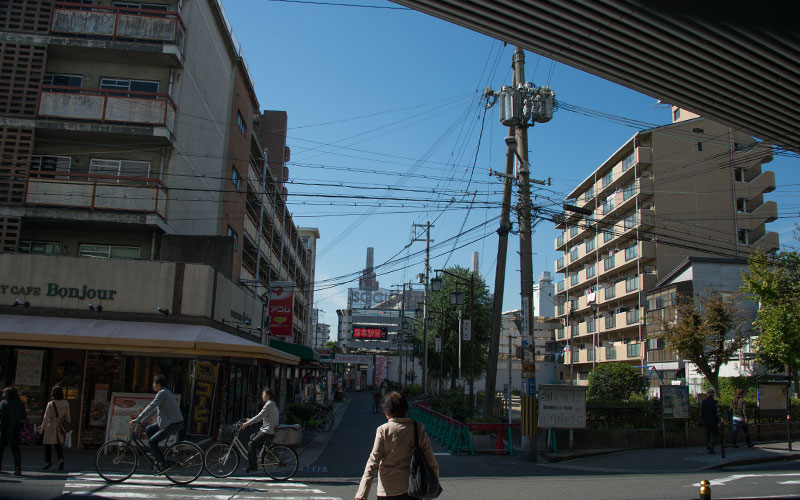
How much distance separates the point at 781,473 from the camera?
13.8m

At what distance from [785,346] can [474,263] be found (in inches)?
4455

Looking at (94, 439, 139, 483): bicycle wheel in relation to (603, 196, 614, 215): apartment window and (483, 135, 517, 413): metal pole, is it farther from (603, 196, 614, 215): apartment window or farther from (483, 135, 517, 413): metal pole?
(603, 196, 614, 215): apartment window

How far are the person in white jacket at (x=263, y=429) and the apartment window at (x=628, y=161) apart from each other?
42.2 metres

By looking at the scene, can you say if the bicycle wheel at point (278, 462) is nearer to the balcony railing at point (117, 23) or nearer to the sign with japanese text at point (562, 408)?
the sign with japanese text at point (562, 408)

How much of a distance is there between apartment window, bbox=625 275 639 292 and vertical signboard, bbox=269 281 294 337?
30.0m

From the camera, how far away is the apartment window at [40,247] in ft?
66.7

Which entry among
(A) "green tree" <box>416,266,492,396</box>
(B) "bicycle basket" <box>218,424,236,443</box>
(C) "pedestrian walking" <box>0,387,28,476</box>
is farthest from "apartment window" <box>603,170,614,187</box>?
(C) "pedestrian walking" <box>0,387,28,476</box>

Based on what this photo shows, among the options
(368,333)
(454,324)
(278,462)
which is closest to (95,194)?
(278,462)

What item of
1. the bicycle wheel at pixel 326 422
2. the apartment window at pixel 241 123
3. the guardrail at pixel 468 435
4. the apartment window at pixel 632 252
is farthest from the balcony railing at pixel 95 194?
the apartment window at pixel 632 252

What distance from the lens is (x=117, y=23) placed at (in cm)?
2105

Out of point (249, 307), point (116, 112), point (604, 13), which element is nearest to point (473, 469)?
point (604, 13)

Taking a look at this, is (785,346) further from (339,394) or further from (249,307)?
(339,394)

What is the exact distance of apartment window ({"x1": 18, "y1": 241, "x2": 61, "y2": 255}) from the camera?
801 inches

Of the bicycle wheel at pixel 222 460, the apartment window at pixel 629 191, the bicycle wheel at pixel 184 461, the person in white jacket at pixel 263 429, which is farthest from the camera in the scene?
the apartment window at pixel 629 191
